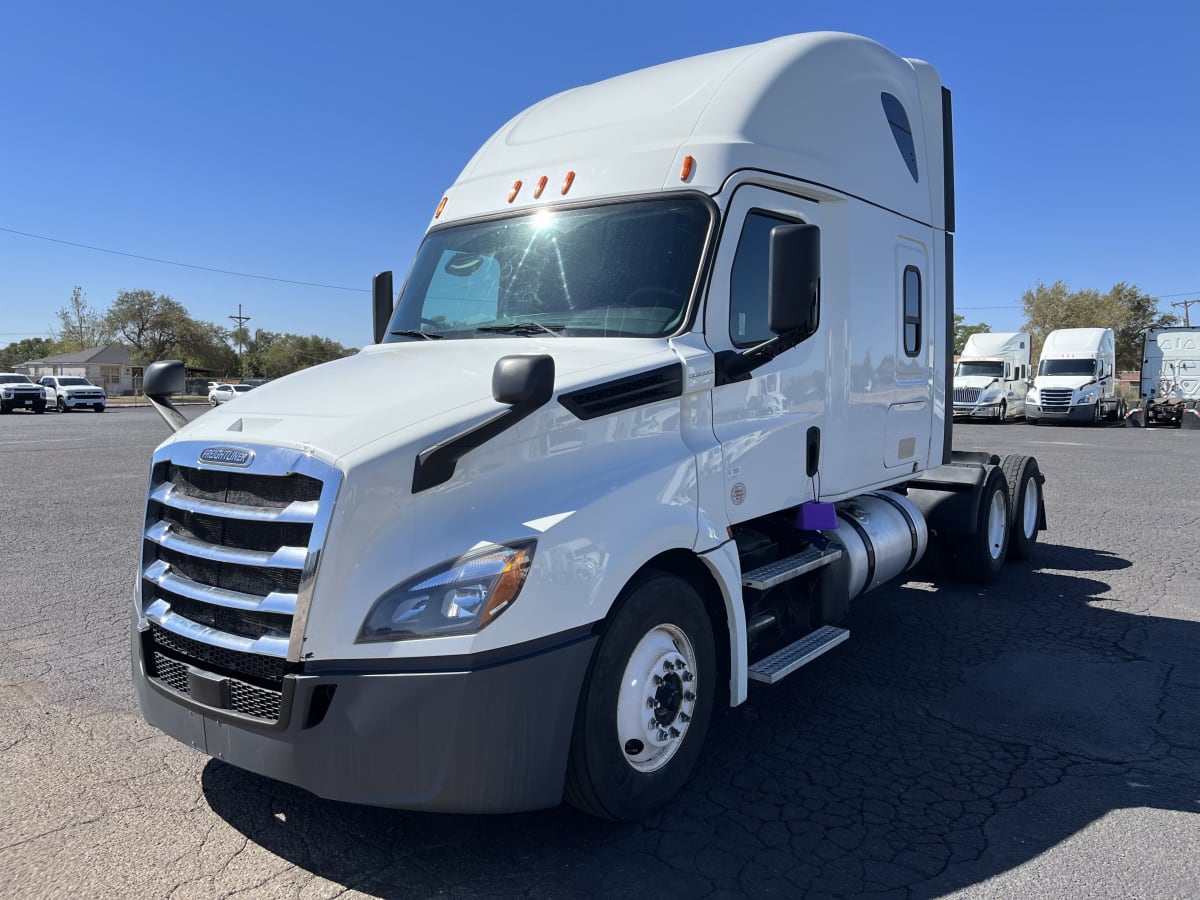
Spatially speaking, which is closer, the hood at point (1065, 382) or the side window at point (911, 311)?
the side window at point (911, 311)

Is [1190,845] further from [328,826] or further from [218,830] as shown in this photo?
[218,830]

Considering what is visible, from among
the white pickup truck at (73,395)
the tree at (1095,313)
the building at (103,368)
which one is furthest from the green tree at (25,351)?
the tree at (1095,313)

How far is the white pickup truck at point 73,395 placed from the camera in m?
43.7

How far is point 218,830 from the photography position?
339cm

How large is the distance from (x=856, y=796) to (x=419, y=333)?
3.01m

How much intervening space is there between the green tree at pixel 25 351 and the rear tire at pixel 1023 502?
135 m

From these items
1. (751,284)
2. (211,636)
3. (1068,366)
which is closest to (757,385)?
(751,284)

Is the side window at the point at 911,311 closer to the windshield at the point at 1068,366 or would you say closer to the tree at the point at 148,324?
the windshield at the point at 1068,366

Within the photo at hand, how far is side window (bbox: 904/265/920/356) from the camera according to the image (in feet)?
19.1

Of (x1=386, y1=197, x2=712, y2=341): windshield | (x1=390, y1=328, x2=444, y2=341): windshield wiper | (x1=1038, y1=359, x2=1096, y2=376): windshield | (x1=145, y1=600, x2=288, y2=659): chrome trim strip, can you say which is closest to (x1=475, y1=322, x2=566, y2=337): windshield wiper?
(x1=386, y1=197, x2=712, y2=341): windshield

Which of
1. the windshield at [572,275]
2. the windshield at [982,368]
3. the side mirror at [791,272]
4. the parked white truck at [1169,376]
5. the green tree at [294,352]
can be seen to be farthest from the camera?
the green tree at [294,352]

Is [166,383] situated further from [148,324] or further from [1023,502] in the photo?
[148,324]

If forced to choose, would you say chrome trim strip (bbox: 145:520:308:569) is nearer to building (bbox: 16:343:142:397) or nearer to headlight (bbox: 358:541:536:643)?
headlight (bbox: 358:541:536:643)

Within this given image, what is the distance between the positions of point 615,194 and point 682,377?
1.08 m
